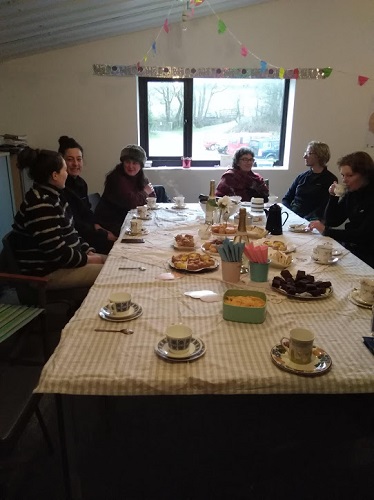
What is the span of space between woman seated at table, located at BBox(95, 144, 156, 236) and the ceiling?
3.41ft

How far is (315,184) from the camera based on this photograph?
138 inches

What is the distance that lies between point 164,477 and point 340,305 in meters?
0.87

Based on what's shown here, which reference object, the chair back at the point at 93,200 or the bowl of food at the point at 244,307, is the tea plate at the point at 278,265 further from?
the chair back at the point at 93,200

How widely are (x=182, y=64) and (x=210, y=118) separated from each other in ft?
2.09

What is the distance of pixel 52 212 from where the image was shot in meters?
2.04

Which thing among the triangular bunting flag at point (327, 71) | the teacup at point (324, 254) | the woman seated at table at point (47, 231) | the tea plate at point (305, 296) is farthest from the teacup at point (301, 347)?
the triangular bunting flag at point (327, 71)

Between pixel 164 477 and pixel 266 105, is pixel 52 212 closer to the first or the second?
pixel 164 477

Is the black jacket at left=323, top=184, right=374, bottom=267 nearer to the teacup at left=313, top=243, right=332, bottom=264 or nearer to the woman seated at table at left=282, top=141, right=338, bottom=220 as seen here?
the teacup at left=313, top=243, right=332, bottom=264

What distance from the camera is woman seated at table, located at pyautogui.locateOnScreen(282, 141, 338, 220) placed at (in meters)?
3.42

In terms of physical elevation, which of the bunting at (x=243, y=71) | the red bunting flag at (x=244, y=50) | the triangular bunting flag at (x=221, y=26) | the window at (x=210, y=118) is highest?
the triangular bunting flag at (x=221, y=26)

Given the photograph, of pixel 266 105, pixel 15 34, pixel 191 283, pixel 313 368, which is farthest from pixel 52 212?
pixel 266 105

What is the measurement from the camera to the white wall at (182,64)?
402 cm

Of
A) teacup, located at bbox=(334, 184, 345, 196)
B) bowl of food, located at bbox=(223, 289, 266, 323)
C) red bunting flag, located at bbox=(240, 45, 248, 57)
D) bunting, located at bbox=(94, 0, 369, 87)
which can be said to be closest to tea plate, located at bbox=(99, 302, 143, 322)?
bowl of food, located at bbox=(223, 289, 266, 323)

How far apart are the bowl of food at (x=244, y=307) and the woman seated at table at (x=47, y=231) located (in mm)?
1092
